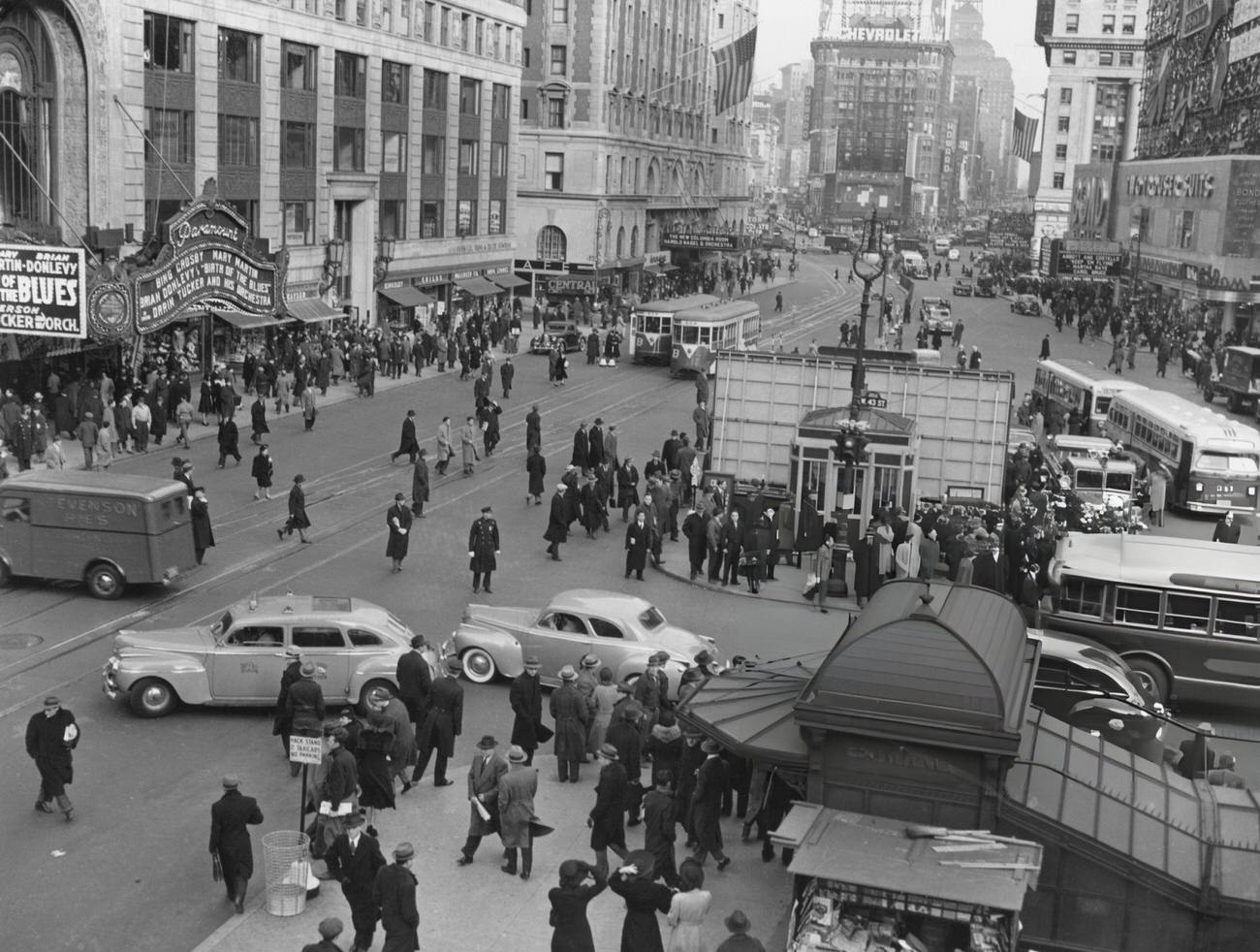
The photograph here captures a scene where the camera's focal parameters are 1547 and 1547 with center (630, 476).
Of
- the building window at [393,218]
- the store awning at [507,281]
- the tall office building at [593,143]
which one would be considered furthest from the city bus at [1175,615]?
the tall office building at [593,143]

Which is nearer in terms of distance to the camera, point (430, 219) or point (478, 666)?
point (478, 666)

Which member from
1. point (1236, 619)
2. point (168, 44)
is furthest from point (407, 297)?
point (1236, 619)

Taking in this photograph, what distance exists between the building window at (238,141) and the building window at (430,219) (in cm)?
1421

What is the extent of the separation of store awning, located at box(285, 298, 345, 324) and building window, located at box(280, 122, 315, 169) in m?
4.83

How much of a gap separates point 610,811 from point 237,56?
40.0 metres

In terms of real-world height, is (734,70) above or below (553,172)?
above

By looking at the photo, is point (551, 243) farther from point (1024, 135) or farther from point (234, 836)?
point (234, 836)

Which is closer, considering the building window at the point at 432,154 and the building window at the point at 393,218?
the building window at the point at 393,218

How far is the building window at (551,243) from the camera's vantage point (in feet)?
279

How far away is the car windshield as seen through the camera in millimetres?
19672

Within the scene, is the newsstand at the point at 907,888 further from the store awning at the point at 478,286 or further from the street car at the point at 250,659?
the store awning at the point at 478,286

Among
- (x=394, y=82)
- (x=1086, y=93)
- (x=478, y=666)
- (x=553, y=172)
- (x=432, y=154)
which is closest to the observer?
(x=478, y=666)

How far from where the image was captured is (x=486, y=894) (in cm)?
1401

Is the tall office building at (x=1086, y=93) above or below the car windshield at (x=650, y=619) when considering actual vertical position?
above
